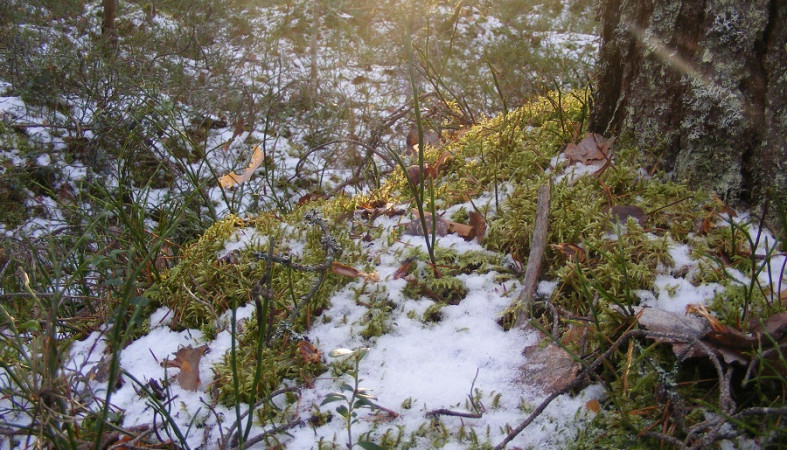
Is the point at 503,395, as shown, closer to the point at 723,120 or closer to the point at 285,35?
the point at 723,120

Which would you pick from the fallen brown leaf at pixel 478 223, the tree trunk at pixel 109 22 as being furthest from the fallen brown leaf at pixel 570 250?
the tree trunk at pixel 109 22

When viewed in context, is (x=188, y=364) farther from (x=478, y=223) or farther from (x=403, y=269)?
(x=478, y=223)

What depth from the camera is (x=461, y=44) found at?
6.92m

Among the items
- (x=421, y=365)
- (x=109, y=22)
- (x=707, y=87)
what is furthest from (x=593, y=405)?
(x=109, y=22)

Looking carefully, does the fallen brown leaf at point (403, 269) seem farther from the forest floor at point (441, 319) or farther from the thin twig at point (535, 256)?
the thin twig at point (535, 256)

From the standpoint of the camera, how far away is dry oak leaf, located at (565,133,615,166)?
78.3 inches

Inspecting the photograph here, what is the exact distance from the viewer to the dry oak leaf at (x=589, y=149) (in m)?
1.99

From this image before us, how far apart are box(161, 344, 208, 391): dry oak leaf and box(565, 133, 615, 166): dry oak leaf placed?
153cm

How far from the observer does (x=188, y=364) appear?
150 cm

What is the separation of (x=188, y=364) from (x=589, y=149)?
1659mm

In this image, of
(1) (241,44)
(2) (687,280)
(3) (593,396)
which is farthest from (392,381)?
(1) (241,44)

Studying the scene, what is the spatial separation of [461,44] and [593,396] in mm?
6369

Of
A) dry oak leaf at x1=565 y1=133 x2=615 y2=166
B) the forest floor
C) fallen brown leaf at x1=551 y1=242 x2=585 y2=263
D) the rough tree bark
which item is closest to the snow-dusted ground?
the forest floor

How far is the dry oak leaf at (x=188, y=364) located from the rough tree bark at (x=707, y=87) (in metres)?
1.70
